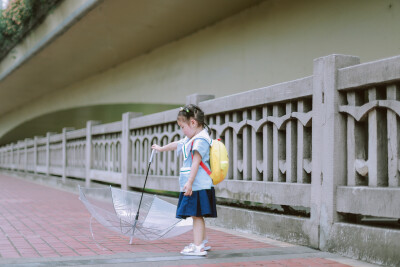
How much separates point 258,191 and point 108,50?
32.8 ft

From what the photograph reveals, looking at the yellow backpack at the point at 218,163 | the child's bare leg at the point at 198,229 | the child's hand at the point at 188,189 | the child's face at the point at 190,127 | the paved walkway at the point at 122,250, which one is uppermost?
the child's face at the point at 190,127

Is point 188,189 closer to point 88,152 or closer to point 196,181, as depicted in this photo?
point 196,181

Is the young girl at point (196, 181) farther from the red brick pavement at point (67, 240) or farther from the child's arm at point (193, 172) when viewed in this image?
the red brick pavement at point (67, 240)

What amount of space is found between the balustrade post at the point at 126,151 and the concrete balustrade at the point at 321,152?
3071 mm

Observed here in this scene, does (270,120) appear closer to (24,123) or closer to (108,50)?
(108,50)

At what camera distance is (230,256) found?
543 cm

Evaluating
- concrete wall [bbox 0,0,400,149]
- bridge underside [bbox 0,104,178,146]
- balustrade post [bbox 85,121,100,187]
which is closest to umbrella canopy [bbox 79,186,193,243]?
concrete wall [bbox 0,0,400,149]

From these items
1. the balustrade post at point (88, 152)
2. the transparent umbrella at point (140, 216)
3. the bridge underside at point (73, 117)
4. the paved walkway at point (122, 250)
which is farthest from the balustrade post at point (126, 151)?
the bridge underside at point (73, 117)

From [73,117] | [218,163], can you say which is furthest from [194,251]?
[73,117]

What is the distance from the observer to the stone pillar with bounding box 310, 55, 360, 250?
18.7ft

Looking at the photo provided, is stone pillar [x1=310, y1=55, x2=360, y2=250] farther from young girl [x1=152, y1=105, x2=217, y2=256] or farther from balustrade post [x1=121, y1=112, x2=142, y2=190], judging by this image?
balustrade post [x1=121, y1=112, x2=142, y2=190]

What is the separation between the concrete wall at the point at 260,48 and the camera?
26.6ft

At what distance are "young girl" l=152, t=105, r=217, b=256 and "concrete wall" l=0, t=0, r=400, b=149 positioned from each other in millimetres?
3605

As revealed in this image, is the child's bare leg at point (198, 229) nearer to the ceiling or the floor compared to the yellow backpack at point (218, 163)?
nearer to the floor
